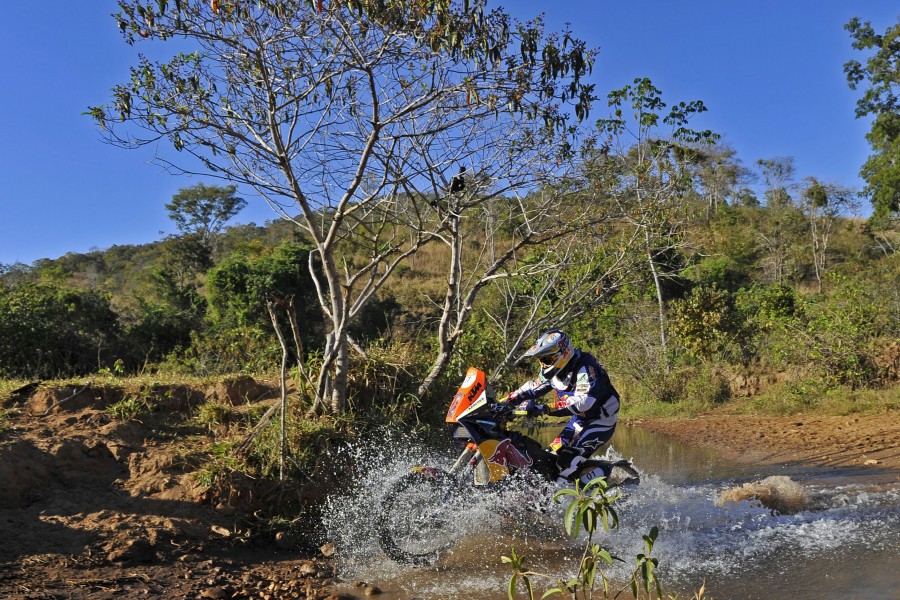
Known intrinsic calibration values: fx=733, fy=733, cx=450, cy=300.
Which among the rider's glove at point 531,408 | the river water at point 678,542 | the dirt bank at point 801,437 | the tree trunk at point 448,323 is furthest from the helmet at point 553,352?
the dirt bank at point 801,437

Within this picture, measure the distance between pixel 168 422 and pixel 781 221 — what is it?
33732mm

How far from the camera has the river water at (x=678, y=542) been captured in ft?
18.6

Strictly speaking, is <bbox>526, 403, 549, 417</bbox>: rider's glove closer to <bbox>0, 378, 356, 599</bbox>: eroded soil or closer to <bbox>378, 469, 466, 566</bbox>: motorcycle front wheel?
<bbox>378, 469, 466, 566</bbox>: motorcycle front wheel

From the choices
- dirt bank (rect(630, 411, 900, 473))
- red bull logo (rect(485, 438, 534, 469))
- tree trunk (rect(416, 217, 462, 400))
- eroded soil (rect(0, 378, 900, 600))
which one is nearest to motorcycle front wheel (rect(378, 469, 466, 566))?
red bull logo (rect(485, 438, 534, 469))

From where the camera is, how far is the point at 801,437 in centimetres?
1241

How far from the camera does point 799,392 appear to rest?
15305mm

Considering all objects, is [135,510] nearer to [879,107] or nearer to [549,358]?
[549,358]

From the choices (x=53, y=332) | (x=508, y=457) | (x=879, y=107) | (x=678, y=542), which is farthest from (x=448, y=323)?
(x=879, y=107)

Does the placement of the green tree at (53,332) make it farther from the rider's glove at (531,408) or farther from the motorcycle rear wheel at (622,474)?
A: the motorcycle rear wheel at (622,474)

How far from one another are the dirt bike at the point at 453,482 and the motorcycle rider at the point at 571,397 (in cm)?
45

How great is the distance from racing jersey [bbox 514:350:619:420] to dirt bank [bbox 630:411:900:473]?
513cm

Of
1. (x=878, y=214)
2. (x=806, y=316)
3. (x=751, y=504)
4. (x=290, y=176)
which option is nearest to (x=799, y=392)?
(x=806, y=316)

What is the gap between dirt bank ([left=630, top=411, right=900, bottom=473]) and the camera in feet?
34.6

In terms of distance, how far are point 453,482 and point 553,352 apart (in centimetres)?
149
